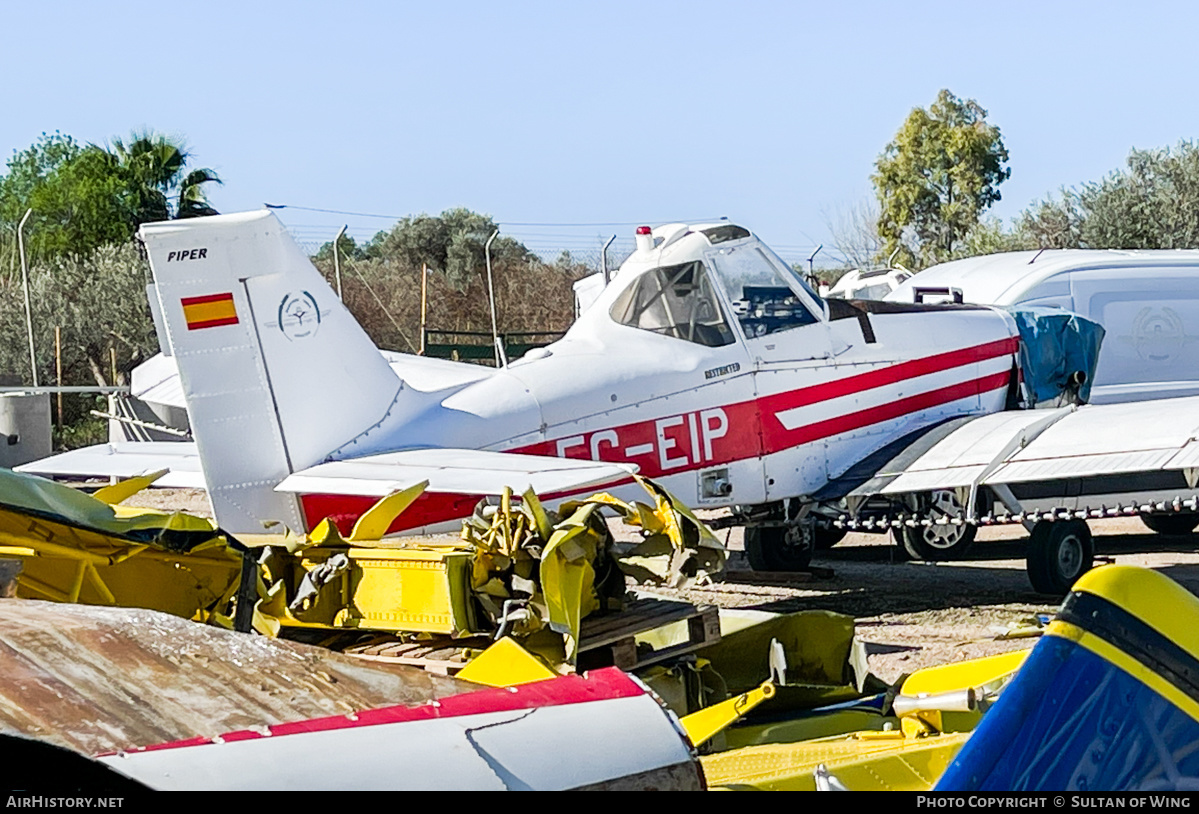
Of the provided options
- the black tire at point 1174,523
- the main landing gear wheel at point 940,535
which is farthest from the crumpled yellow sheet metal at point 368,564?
the black tire at point 1174,523

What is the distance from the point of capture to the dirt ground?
8.56 meters

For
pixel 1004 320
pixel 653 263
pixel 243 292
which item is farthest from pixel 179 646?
pixel 1004 320

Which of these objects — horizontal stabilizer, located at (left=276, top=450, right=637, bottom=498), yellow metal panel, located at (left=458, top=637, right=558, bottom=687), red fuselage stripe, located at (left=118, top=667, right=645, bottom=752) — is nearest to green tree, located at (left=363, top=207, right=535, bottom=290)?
horizontal stabilizer, located at (left=276, top=450, right=637, bottom=498)

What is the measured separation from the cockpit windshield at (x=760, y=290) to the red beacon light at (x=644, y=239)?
51 centimetres

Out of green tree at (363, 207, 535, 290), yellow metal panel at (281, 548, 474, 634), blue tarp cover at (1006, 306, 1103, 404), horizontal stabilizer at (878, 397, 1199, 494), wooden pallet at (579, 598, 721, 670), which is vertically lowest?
wooden pallet at (579, 598, 721, 670)

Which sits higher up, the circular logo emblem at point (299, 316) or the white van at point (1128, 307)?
the circular logo emblem at point (299, 316)

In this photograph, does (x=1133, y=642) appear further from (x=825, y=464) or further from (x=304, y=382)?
(x=825, y=464)

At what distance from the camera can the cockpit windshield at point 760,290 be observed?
1019cm

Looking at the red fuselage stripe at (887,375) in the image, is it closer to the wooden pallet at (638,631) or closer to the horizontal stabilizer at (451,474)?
the horizontal stabilizer at (451,474)

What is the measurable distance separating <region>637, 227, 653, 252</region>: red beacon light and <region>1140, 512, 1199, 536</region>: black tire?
5.99 m

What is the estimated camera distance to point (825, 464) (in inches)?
417

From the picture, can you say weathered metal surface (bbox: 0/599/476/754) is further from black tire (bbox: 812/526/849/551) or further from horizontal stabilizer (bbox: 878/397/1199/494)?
black tire (bbox: 812/526/849/551)

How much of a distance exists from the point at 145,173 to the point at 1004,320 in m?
27.7
